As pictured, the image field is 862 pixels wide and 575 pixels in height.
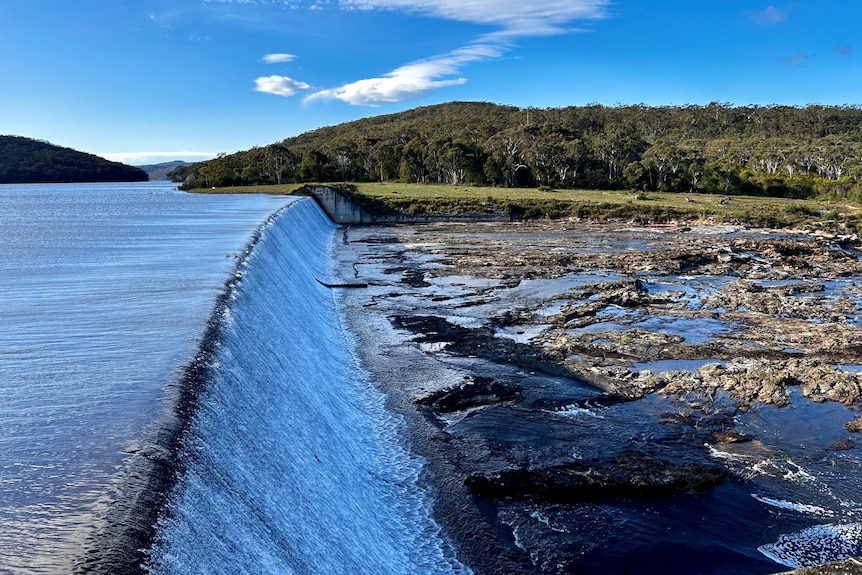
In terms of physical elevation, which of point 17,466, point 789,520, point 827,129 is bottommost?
point 789,520

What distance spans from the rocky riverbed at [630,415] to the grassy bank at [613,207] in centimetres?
2638

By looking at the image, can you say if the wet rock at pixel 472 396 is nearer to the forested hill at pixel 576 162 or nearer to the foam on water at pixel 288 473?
the foam on water at pixel 288 473

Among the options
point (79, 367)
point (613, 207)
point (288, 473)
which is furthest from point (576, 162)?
point (288, 473)

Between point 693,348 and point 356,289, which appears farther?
point 356,289

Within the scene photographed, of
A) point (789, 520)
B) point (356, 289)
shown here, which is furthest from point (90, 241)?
point (789, 520)

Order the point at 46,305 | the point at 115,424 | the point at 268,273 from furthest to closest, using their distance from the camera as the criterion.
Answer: the point at 268,273 → the point at 46,305 → the point at 115,424

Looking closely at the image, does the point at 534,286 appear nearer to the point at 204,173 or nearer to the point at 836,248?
the point at 836,248

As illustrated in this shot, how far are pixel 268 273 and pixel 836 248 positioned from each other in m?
34.1

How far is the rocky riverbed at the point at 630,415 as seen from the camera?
802cm

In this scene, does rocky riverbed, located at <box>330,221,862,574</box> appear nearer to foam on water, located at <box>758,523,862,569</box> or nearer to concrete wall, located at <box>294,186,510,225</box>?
foam on water, located at <box>758,523,862,569</box>

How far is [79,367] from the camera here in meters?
8.52

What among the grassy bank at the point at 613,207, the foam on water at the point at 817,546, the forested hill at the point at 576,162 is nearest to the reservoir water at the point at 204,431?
the foam on water at the point at 817,546

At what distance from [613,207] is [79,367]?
51.0 m

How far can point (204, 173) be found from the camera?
9069 centimetres
